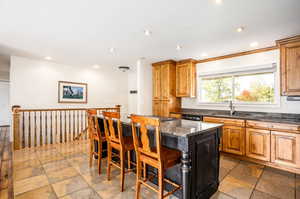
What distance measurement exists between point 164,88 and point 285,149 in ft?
10.3

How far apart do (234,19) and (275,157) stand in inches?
105

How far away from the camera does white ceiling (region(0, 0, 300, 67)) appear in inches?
78.4

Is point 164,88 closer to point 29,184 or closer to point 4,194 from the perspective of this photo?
point 29,184

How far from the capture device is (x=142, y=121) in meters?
1.65

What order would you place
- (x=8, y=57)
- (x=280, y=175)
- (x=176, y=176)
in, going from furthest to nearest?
(x=8, y=57) < (x=280, y=175) < (x=176, y=176)

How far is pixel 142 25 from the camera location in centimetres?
252

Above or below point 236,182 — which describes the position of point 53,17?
above

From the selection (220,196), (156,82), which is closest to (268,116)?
(220,196)

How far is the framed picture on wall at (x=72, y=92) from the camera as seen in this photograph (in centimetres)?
512

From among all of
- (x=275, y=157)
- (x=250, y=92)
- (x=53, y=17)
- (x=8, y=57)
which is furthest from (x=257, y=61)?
(x=8, y=57)

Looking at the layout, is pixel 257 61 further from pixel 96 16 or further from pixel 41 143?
pixel 41 143

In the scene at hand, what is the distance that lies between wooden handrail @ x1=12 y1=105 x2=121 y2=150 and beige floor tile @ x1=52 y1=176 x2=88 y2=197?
2314mm

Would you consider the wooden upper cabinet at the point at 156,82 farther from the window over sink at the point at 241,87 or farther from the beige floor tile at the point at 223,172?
the beige floor tile at the point at 223,172

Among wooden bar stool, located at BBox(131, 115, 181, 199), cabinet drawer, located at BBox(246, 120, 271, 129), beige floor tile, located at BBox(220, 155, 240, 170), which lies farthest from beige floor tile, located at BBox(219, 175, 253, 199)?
cabinet drawer, located at BBox(246, 120, 271, 129)
